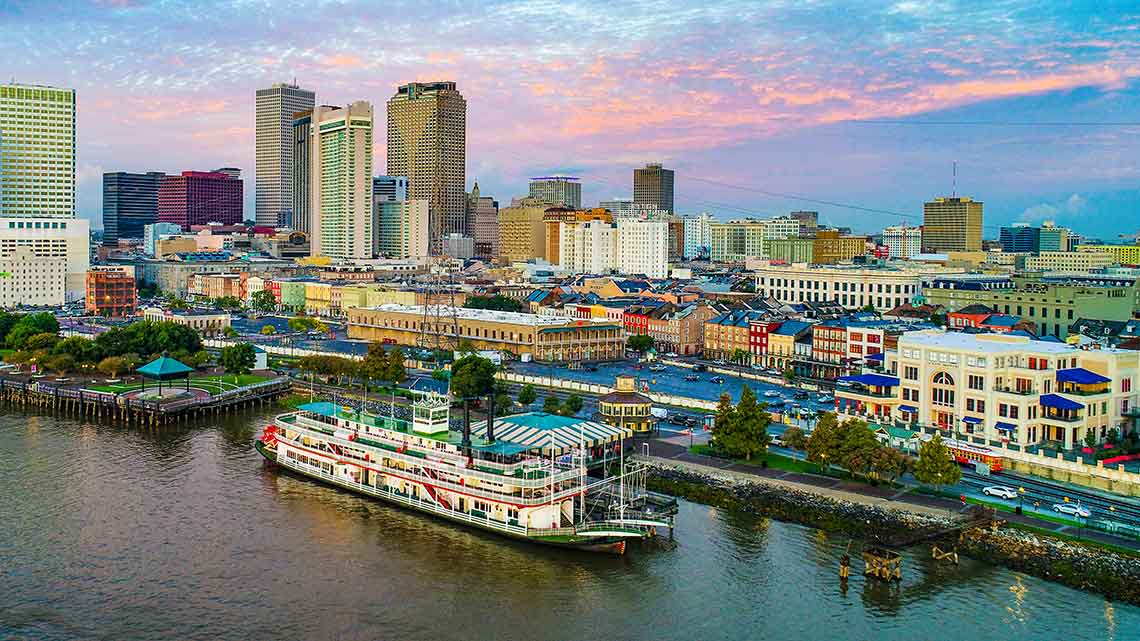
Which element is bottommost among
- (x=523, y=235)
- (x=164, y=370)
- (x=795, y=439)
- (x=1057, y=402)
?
(x=795, y=439)

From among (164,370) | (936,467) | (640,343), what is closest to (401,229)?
(640,343)

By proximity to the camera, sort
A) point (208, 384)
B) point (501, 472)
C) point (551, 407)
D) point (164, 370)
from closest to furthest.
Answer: point (501, 472) → point (551, 407) → point (164, 370) → point (208, 384)

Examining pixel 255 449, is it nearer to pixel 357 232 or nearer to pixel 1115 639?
pixel 1115 639

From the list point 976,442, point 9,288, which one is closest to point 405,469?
point 976,442

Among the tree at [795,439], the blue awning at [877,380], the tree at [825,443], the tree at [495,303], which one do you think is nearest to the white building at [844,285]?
the tree at [495,303]

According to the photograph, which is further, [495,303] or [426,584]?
[495,303]

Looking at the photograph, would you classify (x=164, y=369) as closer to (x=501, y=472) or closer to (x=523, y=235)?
(x=501, y=472)

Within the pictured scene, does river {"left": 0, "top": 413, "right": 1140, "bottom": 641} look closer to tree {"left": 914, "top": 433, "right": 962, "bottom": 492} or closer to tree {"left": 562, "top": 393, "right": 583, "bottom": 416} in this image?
tree {"left": 914, "top": 433, "right": 962, "bottom": 492}

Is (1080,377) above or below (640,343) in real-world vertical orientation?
above
